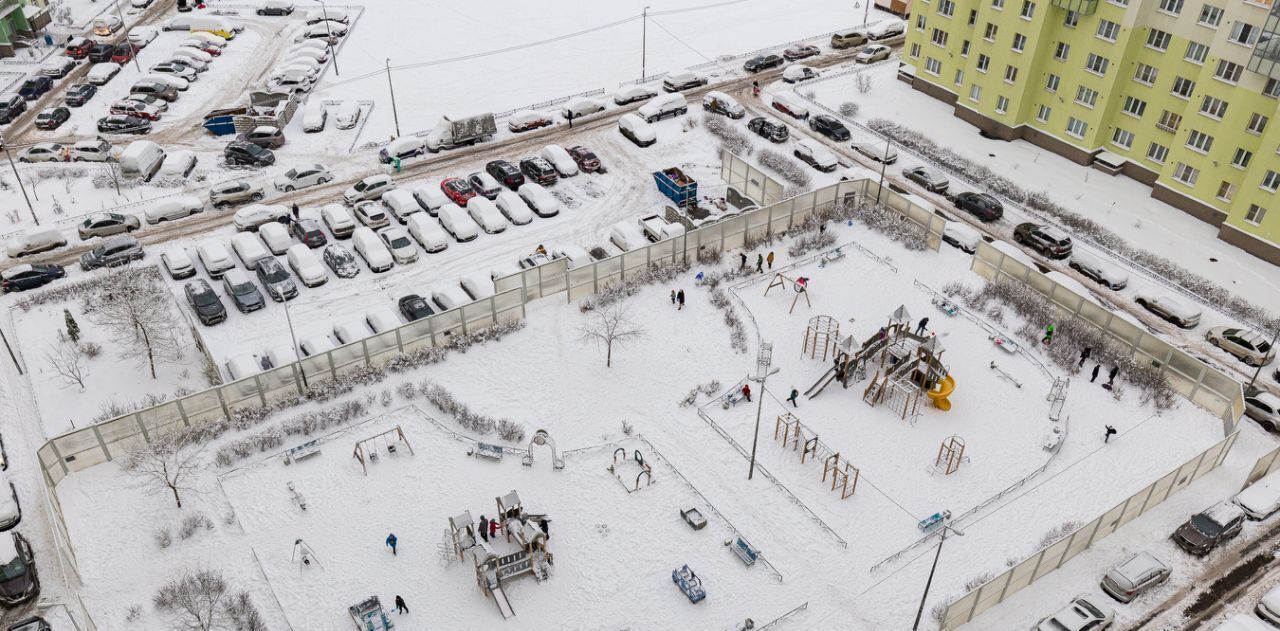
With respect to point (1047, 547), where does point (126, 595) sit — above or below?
below

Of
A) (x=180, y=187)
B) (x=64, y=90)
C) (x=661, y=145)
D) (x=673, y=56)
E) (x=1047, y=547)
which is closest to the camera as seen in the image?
(x=1047, y=547)

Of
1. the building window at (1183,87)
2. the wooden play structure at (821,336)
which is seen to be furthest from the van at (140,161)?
the building window at (1183,87)

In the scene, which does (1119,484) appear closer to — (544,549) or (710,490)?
(710,490)

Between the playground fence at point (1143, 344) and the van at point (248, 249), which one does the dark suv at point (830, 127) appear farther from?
the van at point (248, 249)

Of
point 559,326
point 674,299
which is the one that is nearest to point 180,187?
point 559,326

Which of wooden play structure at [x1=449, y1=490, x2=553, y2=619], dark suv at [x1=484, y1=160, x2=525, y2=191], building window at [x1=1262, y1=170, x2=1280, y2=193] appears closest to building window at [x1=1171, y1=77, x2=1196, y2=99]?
building window at [x1=1262, y1=170, x2=1280, y2=193]
